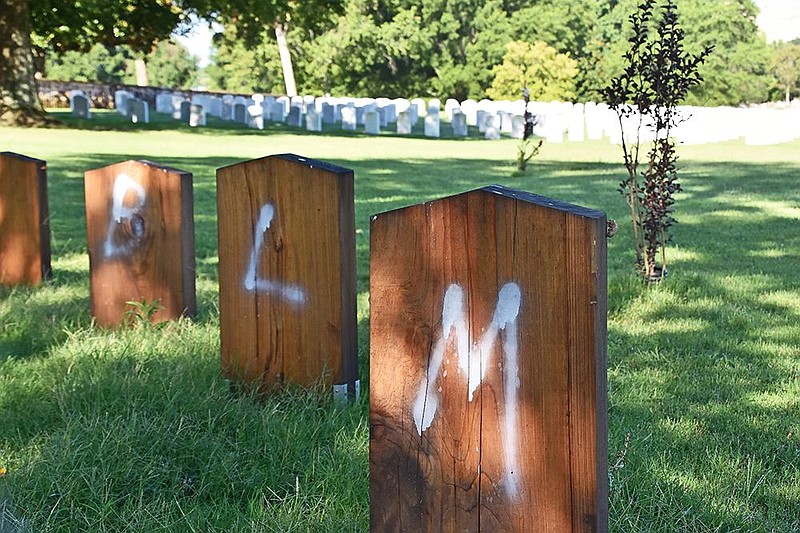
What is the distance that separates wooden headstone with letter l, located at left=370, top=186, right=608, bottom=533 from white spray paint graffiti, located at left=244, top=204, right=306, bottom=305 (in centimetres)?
172

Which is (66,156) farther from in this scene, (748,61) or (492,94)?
(748,61)

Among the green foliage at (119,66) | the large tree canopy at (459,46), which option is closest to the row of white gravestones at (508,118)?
the large tree canopy at (459,46)

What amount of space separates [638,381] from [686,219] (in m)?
5.75

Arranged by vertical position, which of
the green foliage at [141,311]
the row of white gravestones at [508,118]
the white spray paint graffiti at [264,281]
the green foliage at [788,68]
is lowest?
the green foliage at [141,311]

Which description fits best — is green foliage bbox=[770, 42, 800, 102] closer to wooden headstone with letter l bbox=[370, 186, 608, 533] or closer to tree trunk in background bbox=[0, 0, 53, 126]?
tree trunk in background bbox=[0, 0, 53, 126]

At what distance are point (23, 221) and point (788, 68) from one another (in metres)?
79.1

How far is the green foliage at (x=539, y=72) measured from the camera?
147ft

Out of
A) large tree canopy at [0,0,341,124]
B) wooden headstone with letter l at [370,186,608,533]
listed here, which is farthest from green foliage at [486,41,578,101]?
wooden headstone with letter l at [370,186,608,533]

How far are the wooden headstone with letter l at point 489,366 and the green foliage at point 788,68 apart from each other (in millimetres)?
76453

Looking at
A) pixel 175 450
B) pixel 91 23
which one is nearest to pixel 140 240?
pixel 175 450

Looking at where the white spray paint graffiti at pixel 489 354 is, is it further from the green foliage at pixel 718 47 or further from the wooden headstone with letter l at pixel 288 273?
the green foliage at pixel 718 47

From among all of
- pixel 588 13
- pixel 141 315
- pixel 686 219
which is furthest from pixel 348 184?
pixel 588 13

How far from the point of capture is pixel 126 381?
12.5 ft

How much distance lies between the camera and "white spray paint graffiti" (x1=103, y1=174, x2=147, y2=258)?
5094 millimetres
